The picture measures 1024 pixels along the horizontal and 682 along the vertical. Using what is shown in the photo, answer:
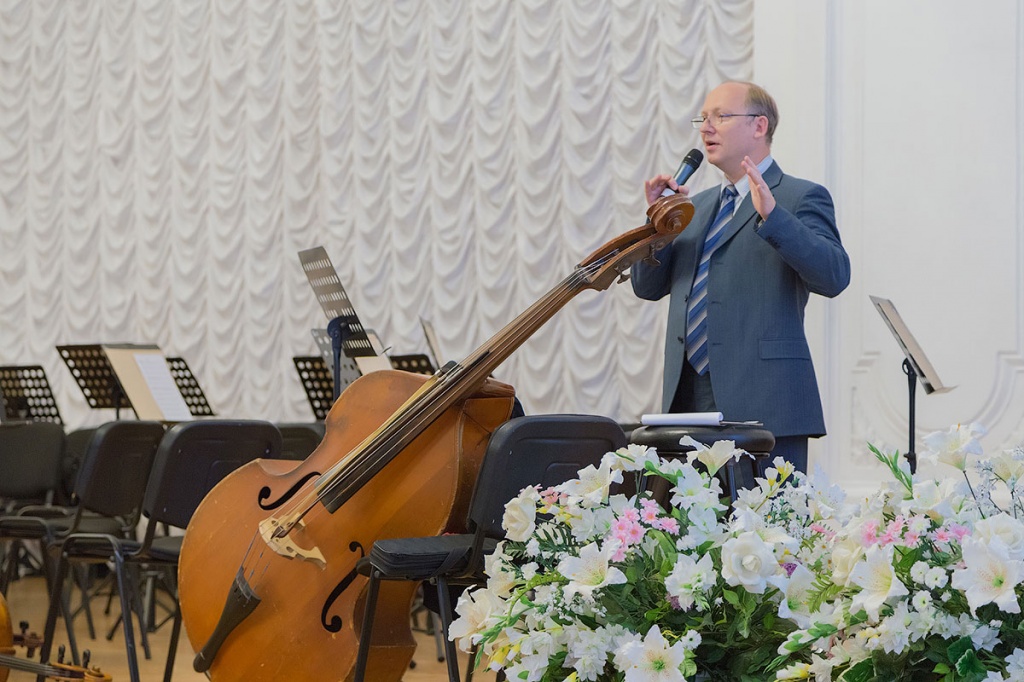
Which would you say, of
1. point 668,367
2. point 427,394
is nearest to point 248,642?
point 427,394

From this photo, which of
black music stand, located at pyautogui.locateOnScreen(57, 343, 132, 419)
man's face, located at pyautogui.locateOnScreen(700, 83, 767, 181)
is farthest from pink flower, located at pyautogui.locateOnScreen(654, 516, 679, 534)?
black music stand, located at pyautogui.locateOnScreen(57, 343, 132, 419)

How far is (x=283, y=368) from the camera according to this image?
6.65 meters

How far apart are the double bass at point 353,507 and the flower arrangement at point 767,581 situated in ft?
5.56

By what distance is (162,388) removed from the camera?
505cm

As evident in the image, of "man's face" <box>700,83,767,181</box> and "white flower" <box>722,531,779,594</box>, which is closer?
"white flower" <box>722,531,779,594</box>

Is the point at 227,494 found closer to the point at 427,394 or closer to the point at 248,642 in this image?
the point at 248,642

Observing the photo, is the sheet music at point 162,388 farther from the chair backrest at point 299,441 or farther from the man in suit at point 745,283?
the man in suit at point 745,283

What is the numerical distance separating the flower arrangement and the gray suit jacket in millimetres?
1890

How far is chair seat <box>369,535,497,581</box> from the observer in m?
2.50

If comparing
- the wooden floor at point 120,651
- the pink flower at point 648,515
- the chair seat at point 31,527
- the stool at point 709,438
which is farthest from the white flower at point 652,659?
the chair seat at point 31,527

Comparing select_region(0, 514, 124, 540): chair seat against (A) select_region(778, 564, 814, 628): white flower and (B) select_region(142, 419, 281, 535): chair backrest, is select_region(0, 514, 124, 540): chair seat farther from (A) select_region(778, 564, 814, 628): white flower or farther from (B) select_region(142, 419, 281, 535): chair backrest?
(A) select_region(778, 564, 814, 628): white flower

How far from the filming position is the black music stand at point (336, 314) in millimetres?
4129

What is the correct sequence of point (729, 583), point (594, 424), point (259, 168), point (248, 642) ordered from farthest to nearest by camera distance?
1. point (259, 168)
2. point (248, 642)
3. point (594, 424)
4. point (729, 583)

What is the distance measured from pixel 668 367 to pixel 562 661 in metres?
2.16
